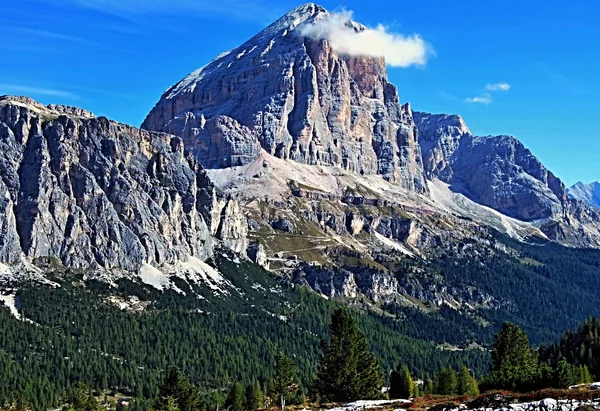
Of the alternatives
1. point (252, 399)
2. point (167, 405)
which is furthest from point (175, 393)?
point (252, 399)

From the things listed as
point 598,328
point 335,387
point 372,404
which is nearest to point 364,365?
point 335,387

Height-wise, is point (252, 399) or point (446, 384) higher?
point (446, 384)

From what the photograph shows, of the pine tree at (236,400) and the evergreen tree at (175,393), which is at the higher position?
the evergreen tree at (175,393)

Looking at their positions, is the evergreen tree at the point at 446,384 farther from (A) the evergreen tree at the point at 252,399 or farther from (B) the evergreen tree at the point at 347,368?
(B) the evergreen tree at the point at 347,368

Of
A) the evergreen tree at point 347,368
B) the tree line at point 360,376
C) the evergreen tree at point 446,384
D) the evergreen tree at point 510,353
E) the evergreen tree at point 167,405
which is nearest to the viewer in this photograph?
the tree line at point 360,376

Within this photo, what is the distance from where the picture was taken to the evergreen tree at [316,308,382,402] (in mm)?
99438

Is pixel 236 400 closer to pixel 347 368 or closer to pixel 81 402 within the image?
pixel 81 402

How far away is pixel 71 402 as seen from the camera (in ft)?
465

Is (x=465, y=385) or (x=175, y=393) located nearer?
(x=175, y=393)

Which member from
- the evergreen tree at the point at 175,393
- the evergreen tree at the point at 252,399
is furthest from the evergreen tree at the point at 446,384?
the evergreen tree at the point at 175,393

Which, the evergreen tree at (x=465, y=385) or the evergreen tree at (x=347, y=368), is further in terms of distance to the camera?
the evergreen tree at (x=465, y=385)

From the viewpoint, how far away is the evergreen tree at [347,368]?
99.4 m

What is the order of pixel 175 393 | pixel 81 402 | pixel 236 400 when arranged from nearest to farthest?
pixel 175 393
pixel 81 402
pixel 236 400

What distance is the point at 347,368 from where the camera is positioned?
9975 centimetres
